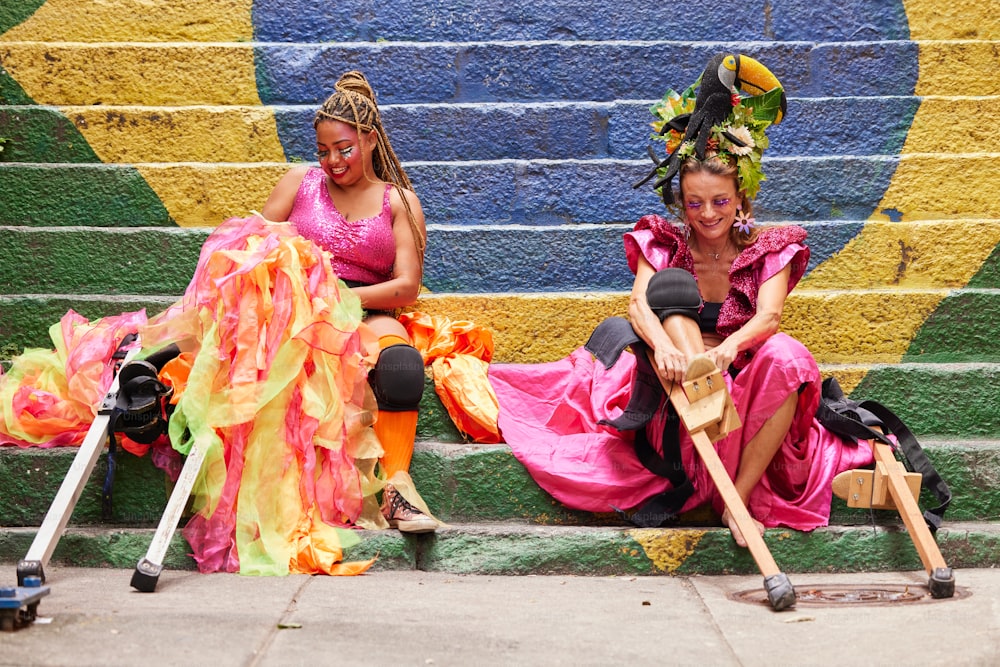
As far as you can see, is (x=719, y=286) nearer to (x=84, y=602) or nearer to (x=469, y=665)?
(x=469, y=665)

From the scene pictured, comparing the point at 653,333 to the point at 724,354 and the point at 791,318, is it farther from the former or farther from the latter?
the point at 791,318

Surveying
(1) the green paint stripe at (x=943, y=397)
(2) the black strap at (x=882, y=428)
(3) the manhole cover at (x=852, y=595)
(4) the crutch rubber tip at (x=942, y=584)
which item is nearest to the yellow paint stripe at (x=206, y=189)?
(2) the black strap at (x=882, y=428)

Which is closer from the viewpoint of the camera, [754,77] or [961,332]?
[754,77]

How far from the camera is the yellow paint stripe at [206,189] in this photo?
5.18 meters

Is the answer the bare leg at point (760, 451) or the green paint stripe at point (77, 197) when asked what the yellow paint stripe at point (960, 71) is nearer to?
the bare leg at point (760, 451)

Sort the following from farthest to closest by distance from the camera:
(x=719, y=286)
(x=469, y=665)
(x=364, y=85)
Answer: (x=364, y=85), (x=719, y=286), (x=469, y=665)

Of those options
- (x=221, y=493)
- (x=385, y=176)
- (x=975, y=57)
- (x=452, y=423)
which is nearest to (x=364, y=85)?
(x=385, y=176)

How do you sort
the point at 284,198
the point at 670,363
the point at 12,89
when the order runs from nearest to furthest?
1. the point at 670,363
2. the point at 284,198
3. the point at 12,89

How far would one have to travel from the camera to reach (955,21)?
6.21 meters

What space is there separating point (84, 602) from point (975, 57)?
186 inches

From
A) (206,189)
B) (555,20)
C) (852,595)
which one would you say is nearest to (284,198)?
(206,189)

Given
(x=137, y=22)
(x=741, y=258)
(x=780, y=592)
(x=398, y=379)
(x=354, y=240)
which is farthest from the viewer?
(x=137, y=22)

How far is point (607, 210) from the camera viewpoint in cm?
540

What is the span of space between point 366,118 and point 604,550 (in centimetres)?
180
